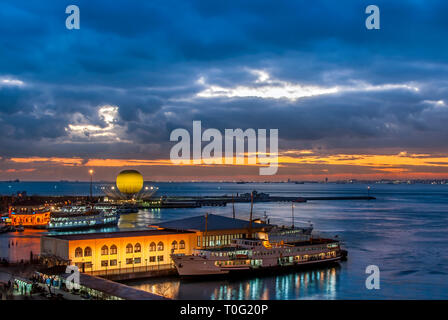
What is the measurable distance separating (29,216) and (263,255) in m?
39.5

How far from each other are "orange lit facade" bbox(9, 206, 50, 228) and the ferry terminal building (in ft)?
106

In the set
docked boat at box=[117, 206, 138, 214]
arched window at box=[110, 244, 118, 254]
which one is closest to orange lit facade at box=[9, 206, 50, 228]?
docked boat at box=[117, 206, 138, 214]

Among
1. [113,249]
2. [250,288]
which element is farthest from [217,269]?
[113,249]

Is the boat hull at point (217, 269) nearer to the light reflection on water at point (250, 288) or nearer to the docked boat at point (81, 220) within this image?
the light reflection on water at point (250, 288)


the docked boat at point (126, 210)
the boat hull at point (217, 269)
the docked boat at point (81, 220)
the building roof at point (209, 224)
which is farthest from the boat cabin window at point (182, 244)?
the docked boat at point (126, 210)

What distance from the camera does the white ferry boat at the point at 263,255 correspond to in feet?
98.7

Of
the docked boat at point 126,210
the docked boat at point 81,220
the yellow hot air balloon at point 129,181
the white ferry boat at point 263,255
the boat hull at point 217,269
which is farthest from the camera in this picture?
the yellow hot air balloon at point 129,181

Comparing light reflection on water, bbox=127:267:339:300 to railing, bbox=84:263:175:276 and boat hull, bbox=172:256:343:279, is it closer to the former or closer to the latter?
boat hull, bbox=172:256:343:279

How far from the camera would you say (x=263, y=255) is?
1296 inches

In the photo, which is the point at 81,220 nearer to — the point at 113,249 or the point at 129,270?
the point at 113,249

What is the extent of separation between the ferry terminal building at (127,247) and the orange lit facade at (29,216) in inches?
1267

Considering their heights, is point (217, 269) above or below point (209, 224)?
below

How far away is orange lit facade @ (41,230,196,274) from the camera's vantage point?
2798 centimetres
